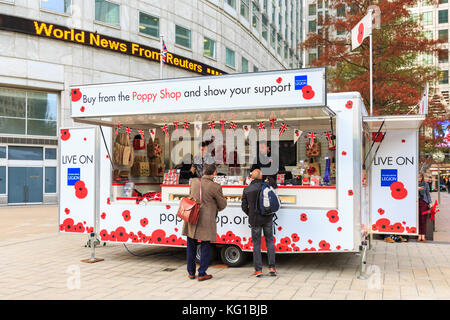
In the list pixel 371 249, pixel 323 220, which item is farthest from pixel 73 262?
pixel 371 249

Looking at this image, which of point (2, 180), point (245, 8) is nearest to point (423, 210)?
point (2, 180)

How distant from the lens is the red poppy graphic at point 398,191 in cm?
901

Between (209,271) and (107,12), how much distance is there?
18684 mm

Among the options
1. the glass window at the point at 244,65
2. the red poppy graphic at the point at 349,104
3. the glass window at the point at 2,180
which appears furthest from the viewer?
the glass window at the point at 244,65

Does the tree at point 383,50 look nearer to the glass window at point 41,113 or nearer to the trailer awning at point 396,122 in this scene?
→ the trailer awning at point 396,122

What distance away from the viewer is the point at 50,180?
22250 mm

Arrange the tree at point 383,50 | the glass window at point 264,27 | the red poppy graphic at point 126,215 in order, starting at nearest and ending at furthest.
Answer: the red poppy graphic at point 126,215, the tree at point 383,50, the glass window at point 264,27

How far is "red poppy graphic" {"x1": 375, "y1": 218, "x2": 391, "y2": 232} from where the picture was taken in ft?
29.8

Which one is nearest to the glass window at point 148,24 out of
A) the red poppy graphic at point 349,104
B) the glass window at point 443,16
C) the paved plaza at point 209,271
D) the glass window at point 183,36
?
the glass window at point 183,36

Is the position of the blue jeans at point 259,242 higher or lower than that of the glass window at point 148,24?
lower

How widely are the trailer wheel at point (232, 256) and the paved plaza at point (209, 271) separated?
5.7 inches

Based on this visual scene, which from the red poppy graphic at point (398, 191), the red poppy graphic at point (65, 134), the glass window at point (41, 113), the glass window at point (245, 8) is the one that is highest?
the glass window at point (245, 8)

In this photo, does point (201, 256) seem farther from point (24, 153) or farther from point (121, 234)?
point (24, 153)

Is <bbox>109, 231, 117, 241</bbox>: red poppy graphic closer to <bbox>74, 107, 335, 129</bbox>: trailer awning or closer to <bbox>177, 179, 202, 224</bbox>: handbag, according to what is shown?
<bbox>74, 107, 335, 129</bbox>: trailer awning
